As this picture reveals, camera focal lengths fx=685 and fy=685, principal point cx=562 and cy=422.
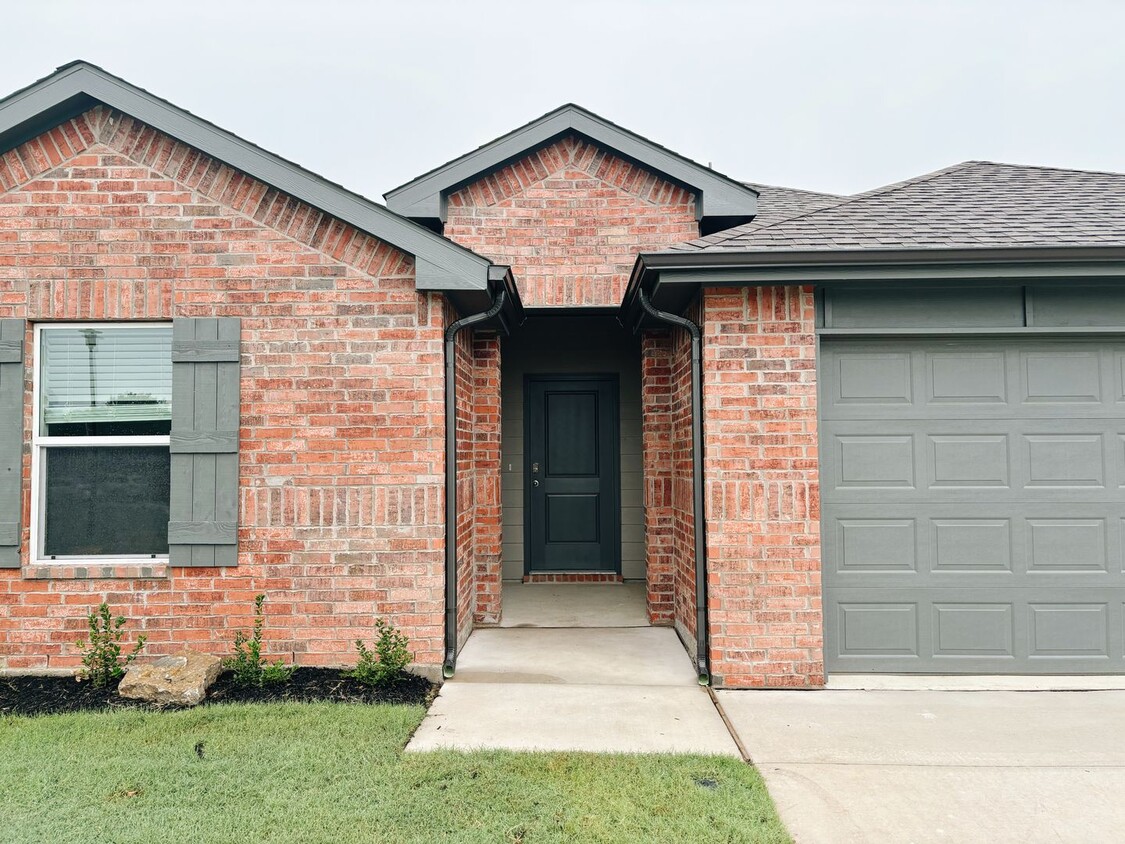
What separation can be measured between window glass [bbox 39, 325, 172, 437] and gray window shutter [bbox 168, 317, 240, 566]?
18 cm

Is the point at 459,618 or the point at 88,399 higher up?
the point at 88,399

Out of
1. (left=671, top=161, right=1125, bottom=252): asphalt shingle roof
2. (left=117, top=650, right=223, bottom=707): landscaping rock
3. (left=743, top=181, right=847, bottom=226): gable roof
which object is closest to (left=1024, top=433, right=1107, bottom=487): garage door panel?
(left=671, top=161, right=1125, bottom=252): asphalt shingle roof

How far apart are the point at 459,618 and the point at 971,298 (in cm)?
442

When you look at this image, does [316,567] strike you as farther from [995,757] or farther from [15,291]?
[995,757]

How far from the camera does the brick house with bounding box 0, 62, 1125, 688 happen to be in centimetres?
477

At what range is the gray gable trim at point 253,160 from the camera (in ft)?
15.7

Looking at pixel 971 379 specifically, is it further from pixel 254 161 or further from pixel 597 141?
pixel 254 161

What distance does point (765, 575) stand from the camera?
472 centimetres

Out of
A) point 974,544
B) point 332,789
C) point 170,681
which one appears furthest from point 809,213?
point 170,681

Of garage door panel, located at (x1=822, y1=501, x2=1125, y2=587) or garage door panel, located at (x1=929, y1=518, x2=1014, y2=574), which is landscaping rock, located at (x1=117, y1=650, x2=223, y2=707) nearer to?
A: garage door panel, located at (x1=822, y1=501, x2=1125, y2=587)

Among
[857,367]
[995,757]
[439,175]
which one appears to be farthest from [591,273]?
[995,757]

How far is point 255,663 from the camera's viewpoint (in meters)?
4.61

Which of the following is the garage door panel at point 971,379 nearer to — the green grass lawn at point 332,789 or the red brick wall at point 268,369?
the green grass lawn at point 332,789

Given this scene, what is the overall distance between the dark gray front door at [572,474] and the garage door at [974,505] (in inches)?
145
